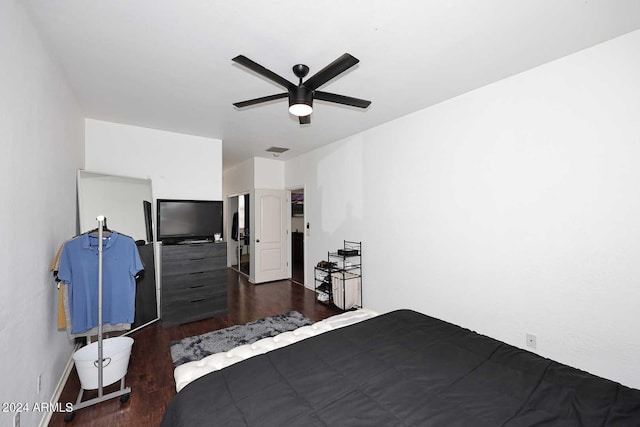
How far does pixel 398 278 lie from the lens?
11.1 ft

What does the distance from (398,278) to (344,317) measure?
1446mm

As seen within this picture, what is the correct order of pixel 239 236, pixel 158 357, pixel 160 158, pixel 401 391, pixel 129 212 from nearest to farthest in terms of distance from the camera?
pixel 401 391
pixel 158 357
pixel 129 212
pixel 160 158
pixel 239 236

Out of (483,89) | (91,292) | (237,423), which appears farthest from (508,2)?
(91,292)

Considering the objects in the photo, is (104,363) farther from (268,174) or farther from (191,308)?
(268,174)

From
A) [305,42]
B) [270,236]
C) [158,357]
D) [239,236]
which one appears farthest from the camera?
[239,236]

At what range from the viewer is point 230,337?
3059mm

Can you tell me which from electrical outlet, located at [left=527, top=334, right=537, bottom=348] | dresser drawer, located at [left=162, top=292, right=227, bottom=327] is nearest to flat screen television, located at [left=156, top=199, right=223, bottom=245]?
dresser drawer, located at [left=162, top=292, right=227, bottom=327]

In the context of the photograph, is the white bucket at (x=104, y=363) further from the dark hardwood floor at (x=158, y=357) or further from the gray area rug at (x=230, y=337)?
the gray area rug at (x=230, y=337)

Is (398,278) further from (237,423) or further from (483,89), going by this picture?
(237,423)

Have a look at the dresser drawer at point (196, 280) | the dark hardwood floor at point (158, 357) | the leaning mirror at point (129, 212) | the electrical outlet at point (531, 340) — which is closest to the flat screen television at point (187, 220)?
the leaning mirror at point (129, 212)

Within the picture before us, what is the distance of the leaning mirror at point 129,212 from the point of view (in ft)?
9.75

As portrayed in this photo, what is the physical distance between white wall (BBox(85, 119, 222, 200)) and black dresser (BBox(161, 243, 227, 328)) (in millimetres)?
895

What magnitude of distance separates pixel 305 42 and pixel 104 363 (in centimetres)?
290

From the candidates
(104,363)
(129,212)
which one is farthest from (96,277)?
(129,212)
